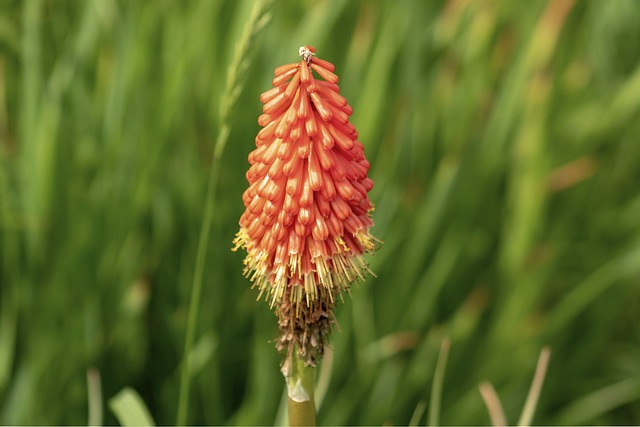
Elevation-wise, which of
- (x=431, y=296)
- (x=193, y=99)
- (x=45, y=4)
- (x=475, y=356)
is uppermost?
(x=45, y=4)

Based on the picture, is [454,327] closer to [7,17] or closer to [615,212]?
[615,212]

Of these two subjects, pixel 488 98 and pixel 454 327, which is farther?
pixel 488 98

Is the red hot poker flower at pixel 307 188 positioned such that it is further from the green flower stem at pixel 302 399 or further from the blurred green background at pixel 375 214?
the blurred green background at pixel 375 214

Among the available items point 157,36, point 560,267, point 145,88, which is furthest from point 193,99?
point 560,267

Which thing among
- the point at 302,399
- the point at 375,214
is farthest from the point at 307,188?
the point at 375,214

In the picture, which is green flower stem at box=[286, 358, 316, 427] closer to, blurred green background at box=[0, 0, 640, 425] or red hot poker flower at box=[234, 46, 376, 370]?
red hot poker flower at box=[234, 46, 376, 370]

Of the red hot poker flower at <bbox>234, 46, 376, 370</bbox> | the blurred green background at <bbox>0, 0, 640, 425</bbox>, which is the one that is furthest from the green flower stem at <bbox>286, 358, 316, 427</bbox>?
the blurred green background at <bbox>0, 0, 640, 425</bbox>
